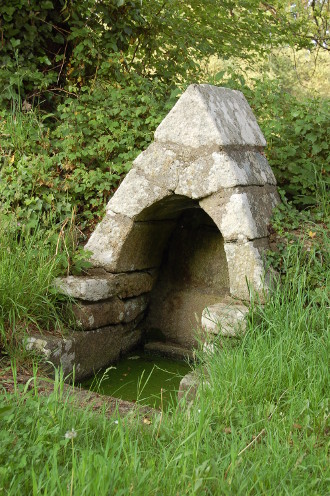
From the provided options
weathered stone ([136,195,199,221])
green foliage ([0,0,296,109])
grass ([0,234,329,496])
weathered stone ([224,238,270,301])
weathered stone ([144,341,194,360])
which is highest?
green foliage ([0,0,296,109])

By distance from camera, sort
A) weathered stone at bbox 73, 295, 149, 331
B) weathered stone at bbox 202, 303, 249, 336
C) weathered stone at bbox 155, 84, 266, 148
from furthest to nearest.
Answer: weathered stone at bbox 73, 295, 149, 331, weathered stone at bbox 155, 84, 266, 148, weathered stone at bbox 202, 303, 249, 336

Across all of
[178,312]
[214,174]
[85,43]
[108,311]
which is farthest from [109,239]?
[85,43]

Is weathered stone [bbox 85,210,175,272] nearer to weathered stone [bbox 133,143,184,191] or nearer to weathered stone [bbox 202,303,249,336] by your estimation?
weathered stone [bbox 133,143,184,191]

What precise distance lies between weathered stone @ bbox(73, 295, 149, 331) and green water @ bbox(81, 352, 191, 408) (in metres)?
0.34

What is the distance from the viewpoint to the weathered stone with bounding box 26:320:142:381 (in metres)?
3.78

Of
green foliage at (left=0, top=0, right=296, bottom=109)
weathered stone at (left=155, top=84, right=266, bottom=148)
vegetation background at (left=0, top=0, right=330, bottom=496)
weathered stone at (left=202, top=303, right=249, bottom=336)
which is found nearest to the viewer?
vegetation background at (left=0, top=0, right=330, bottom=496)

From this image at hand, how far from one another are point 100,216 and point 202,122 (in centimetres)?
121

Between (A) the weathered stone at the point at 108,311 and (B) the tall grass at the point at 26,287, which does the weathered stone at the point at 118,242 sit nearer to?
(A) the weathered stone at the point at 108,311

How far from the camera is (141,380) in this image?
170 inches

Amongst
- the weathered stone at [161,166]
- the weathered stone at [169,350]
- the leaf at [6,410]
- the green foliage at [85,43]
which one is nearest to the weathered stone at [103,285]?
the weathered stone at [169,350]

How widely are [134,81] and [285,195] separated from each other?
6.56 ft

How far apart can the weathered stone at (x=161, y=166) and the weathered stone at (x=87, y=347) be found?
1147 millimetres

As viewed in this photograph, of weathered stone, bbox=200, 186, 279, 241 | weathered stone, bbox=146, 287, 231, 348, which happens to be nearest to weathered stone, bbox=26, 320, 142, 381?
weathered stone, bbox=146, 287, 231, 348

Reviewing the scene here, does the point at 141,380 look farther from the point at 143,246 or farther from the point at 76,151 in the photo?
the point at 76,151
